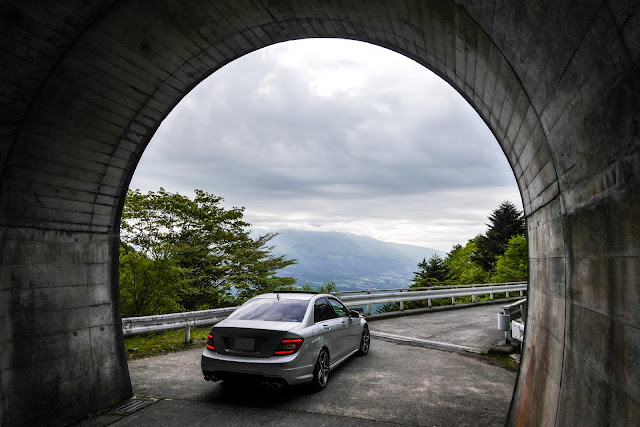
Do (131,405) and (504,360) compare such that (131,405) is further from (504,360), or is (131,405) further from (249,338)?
(504,360)

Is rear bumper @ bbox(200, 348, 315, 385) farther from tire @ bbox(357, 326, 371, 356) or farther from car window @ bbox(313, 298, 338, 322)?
tire @ bbox(357, 326, 371, 356)

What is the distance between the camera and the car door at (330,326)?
683 centimetres

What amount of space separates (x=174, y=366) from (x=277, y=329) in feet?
10.7

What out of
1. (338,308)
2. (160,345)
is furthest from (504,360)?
(160,345)

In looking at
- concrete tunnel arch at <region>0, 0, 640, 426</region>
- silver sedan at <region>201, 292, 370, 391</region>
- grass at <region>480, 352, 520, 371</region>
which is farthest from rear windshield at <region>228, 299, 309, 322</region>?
grass at <region>480, 352, 520, 371</region>

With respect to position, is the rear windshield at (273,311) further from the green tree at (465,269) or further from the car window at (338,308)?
the green tree at (465,269)

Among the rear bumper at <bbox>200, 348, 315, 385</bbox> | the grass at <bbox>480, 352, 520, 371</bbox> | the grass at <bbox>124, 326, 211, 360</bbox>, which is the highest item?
the rear bumper at <bbox>200, 348, 315, 385</bbox>

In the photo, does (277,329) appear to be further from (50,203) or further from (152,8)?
(152,8)

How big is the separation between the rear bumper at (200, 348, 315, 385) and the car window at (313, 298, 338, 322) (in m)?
1.00

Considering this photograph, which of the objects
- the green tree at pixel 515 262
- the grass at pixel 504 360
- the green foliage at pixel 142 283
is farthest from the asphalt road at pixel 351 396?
the green tree at pixel 515 262

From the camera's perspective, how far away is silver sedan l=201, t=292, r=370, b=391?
562 centimetres

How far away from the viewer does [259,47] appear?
18.6ft

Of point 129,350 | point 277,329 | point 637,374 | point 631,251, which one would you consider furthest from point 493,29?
point 129,350

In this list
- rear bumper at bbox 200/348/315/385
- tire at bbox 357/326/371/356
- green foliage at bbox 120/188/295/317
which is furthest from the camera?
green foliage at bbox 120/188/295/317
